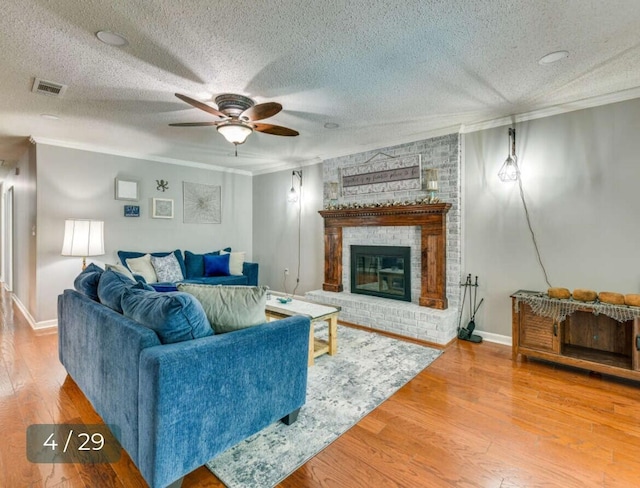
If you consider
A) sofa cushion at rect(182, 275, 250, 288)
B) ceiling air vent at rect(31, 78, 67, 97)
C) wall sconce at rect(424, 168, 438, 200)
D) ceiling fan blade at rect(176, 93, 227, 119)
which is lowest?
sofa cushion at rect(182, 275, 250, 288)

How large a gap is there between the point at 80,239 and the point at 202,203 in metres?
2.17

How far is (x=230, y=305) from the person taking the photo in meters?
1.87

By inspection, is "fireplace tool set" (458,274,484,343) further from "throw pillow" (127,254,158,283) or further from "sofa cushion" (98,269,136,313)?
"throw pillow" (127,254,158,283)

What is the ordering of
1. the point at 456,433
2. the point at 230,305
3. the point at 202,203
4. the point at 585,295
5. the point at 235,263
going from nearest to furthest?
the point at 230,305 → the point at 456,433 → the point at 585,295 → the point at 235,263 → the point at 202,203

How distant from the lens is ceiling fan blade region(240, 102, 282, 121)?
2.50 meters

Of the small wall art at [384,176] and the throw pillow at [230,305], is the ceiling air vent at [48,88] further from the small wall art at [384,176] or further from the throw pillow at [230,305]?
the small wall art at [384,176]

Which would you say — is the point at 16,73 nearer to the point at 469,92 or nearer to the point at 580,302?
the point at 469,92

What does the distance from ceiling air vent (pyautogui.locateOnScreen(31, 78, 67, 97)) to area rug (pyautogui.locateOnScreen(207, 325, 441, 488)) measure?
10.2 ft

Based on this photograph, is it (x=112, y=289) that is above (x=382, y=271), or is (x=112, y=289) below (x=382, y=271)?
above

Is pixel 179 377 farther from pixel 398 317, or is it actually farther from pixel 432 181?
pixel 432 181

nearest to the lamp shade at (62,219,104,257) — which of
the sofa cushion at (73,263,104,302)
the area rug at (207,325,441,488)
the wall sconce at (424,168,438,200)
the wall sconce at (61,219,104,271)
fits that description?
the wall sconce at (61,219,104,271)

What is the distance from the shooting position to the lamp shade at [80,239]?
12.8ft

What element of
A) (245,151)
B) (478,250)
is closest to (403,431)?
(478,250)

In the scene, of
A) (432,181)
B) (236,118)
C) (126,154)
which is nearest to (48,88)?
(236,118)
